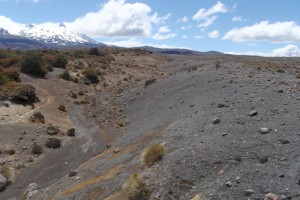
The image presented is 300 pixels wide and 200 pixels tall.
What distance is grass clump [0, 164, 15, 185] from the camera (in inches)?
1023

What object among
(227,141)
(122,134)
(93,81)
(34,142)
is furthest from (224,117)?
(93,81)

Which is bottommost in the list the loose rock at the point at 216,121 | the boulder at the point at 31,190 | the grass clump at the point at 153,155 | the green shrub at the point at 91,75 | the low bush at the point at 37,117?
the boulder at the point at 31,190

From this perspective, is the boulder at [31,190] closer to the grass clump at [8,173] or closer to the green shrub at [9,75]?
the grass clump at [8,173]

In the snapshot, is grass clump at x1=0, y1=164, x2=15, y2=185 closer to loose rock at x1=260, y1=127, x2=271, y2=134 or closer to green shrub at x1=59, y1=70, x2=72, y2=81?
loose rock at x1=260, y1=127, x2=271, y2=134

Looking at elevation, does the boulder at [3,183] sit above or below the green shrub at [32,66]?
below

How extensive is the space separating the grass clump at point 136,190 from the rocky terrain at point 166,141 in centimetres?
4

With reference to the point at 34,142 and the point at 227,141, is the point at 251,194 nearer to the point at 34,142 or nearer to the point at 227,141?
the point at 227,141

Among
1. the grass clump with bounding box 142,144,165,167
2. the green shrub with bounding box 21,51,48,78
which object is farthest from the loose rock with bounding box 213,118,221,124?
the green shrub with bounding box 21,51,48,78

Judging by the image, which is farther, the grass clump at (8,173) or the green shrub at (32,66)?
the green shrub at (32,66)

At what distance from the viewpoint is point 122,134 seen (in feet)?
114

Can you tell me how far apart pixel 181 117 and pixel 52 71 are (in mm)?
31970

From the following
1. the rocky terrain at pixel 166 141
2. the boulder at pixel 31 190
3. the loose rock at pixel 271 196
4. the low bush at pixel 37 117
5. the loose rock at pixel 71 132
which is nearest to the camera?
the loose rock at pixel 271 196

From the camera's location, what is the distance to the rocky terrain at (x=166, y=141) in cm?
1645

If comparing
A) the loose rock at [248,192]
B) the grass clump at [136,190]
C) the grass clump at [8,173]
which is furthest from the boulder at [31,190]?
the loose rock at [248,192]
